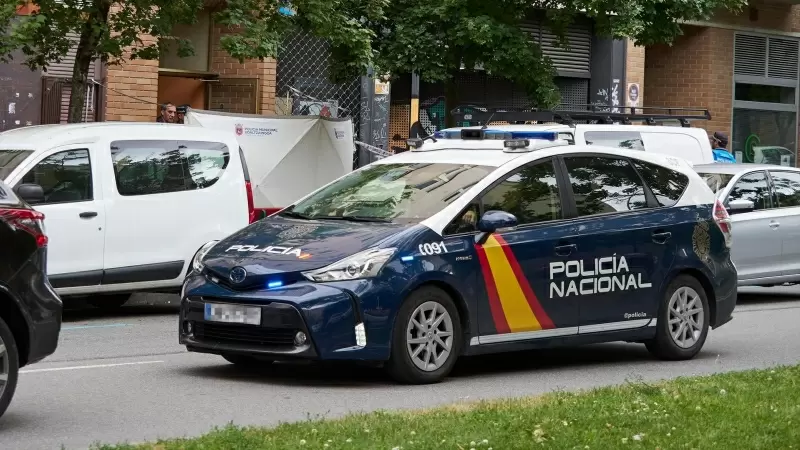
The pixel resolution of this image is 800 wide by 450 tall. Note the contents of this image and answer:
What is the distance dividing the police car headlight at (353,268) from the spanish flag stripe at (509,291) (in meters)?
0.95

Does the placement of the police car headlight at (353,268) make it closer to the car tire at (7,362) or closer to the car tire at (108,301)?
the car tire at (7,362)

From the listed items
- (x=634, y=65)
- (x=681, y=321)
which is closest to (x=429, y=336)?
(x=681, y=321)

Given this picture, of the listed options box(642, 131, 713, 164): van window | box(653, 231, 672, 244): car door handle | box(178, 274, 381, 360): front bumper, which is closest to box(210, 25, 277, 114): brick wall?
box(642, 131, 713, 164): van window

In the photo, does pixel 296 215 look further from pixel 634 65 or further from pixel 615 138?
pixel 634 65

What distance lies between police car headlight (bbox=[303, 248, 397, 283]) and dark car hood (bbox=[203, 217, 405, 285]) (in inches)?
1.6

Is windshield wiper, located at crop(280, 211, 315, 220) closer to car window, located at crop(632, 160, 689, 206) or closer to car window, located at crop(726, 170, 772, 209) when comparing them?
car window, located at crop(632, 160, 689, 206)

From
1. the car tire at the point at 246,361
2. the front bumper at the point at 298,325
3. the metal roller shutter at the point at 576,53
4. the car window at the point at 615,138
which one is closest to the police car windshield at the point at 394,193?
the front bumper at the point at 298,325

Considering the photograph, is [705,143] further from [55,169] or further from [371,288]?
[371,288]

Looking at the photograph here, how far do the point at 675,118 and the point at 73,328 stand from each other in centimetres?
843

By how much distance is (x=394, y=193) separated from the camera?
10.4m

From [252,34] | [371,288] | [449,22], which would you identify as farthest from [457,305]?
[449,22]

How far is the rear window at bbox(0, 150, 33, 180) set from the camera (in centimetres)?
1344

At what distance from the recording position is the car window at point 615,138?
1698cm

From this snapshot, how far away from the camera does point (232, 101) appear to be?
23094 mm
